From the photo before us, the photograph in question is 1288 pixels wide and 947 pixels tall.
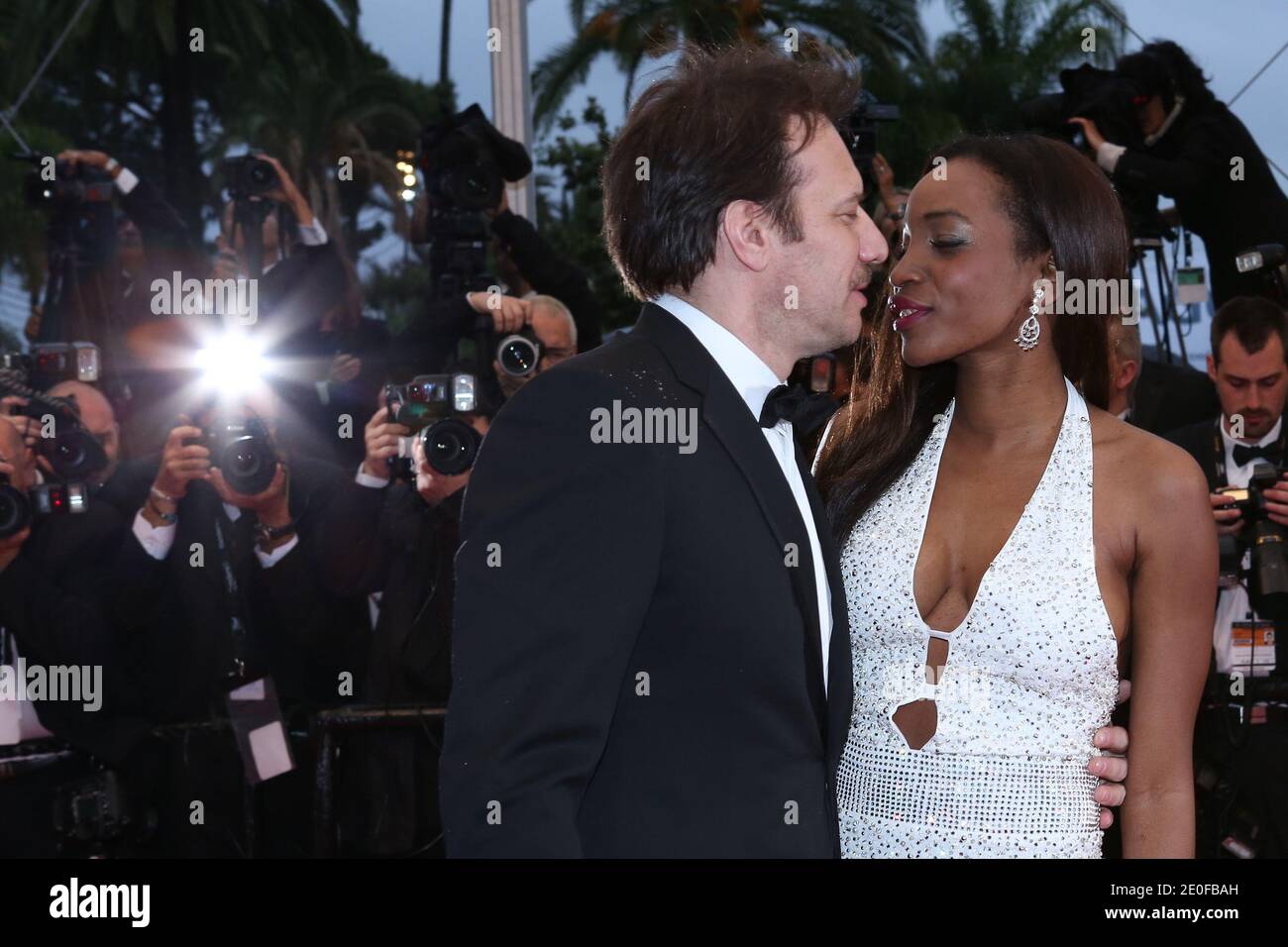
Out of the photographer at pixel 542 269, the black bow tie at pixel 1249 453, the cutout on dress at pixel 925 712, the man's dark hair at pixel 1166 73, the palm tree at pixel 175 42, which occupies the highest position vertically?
the palm tree at pixel 175 42

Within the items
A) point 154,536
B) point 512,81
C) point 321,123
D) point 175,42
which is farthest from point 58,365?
point 321,123

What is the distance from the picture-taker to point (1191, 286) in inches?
212

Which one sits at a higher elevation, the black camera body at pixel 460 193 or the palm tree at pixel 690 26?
the palm tree at pixel 690 26

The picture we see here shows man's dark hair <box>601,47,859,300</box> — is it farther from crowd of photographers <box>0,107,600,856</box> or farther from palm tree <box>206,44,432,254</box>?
palm tree <box>206,44,432,254</box>

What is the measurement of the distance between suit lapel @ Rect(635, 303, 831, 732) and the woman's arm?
2.13 feet

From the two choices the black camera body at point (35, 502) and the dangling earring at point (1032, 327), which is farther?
the black camera body at point (35, 502)

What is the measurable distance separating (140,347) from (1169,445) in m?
4.63

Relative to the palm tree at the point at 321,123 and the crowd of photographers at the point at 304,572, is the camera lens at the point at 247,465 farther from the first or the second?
the palm tree at the point at 321,123

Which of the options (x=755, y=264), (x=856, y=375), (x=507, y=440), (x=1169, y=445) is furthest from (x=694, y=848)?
(x=856, y=375)

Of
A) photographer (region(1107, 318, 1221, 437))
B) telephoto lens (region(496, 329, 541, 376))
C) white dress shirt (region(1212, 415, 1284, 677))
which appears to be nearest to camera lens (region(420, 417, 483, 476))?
telephoto lens (region(496, 329, 541, 376))

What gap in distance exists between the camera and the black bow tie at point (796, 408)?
198cm

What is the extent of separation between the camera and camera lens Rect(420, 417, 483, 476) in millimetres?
4059

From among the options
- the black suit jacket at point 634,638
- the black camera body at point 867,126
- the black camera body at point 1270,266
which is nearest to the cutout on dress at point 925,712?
the black suit jacket at point 634,638

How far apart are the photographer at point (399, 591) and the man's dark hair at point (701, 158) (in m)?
2.24
